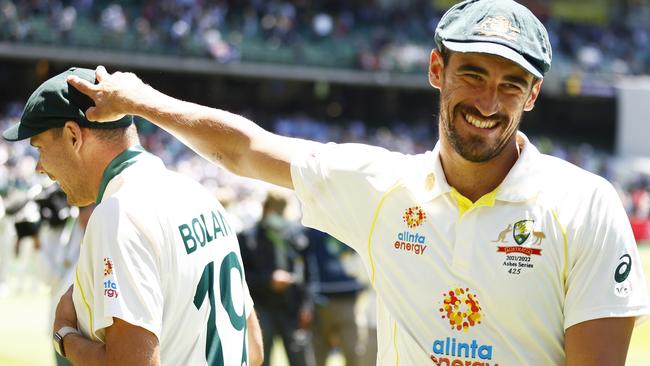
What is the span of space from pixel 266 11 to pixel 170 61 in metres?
5.25

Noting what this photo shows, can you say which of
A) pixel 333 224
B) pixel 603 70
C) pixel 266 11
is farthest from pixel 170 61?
pixel 333 224

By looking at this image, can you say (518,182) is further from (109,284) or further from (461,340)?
(109,284)

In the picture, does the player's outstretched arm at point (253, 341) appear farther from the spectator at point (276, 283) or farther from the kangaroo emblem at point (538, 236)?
the spectator at point (276, 283)

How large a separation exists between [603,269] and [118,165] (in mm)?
1375

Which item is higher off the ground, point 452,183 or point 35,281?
point 452,183

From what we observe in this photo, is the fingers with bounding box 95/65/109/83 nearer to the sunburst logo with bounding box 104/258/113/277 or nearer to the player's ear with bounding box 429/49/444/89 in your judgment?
the sunburst logo with bounding box 104/258/113/277

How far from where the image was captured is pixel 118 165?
2826 millimetres

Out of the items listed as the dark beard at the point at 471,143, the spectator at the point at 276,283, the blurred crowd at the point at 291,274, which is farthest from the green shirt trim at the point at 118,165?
the spectator at the point at 276,283

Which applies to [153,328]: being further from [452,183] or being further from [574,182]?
[574,182]

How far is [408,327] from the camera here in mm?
2398

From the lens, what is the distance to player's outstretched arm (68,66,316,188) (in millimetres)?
2615

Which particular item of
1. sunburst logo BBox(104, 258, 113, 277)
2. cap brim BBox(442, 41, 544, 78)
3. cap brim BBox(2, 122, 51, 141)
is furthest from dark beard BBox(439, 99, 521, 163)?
cap brim BBox(2, 122, 51, 141)

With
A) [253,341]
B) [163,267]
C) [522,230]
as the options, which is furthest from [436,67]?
[253,341]

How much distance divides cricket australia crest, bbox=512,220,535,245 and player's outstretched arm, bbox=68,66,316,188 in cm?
63
